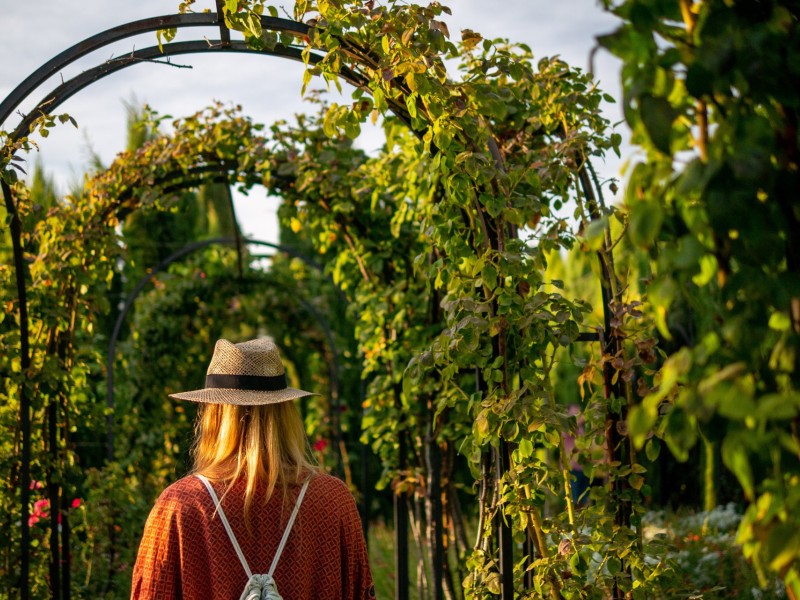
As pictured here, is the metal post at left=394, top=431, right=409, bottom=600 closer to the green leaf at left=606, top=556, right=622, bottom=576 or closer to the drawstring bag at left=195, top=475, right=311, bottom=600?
the green leaf at left=606, top=556, right=622, bottom=576

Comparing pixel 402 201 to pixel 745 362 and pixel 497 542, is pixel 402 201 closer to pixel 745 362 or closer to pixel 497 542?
pixel 497 542

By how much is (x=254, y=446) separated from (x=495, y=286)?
0.84 metres

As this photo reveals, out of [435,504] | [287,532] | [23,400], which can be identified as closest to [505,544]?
[287,532]

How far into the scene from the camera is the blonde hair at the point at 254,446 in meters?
2.01

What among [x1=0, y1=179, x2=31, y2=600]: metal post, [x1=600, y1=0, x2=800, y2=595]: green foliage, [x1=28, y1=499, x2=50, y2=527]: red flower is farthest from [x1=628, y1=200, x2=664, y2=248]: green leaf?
[x1=28, y1=499, x2=50, y2=527]: red flower

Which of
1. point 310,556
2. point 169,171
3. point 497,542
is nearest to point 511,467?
point 497,542

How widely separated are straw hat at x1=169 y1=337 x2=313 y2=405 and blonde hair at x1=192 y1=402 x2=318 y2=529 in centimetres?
2

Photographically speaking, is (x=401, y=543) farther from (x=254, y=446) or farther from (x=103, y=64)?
→ (x=103, y=64)

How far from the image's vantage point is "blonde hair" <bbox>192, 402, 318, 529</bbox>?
6.58 feet

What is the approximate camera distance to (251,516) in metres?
1.97

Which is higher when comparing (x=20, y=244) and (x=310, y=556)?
(x=20, y=244)

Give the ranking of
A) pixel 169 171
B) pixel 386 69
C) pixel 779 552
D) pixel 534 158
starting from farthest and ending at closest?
pixel 169 171 < pixel 534 158 < pixel 386 69 < pixel 779 552

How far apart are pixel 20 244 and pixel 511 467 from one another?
76.1 inches

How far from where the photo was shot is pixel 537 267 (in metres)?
2.61
